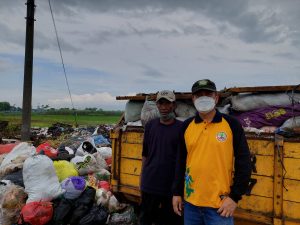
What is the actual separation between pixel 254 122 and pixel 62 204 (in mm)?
2889

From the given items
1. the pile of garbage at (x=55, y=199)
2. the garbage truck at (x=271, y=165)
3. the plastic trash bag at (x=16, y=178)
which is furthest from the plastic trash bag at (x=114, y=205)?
the garbage truck at (x=271, y=165)

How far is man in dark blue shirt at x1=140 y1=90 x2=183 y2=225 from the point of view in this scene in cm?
363

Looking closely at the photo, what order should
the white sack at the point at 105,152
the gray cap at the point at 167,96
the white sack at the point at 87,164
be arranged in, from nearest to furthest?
the gray cap at the point at 167,96
the white sack at the point at 87,164
the white sack at the point at 105,152

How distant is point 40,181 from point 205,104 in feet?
11.8

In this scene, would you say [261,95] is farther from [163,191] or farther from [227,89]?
[163,191]

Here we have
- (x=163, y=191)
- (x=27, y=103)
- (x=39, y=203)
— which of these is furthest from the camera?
(x=27, y=103)

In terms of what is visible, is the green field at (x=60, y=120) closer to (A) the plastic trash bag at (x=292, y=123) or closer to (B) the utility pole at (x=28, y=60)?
(B) the utility pole at (x=28, y=60)

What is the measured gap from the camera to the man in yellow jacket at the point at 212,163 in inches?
96.1

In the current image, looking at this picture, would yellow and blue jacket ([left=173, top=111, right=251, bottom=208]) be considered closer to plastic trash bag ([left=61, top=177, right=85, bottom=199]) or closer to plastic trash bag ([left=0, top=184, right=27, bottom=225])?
plastic trash bag ([left=61, top=177, right=85, bottom=199])

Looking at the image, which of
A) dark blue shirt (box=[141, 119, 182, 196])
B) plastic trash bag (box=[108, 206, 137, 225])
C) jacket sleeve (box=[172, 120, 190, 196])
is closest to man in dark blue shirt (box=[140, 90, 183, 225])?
dark blue shirt (box=[141, 119, 182, 196])

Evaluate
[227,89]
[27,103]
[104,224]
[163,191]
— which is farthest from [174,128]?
[27,103]

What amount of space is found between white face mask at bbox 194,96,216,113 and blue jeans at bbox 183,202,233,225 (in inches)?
25.2

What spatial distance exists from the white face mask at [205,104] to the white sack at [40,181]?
11.6 feet

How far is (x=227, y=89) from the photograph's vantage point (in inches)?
163
